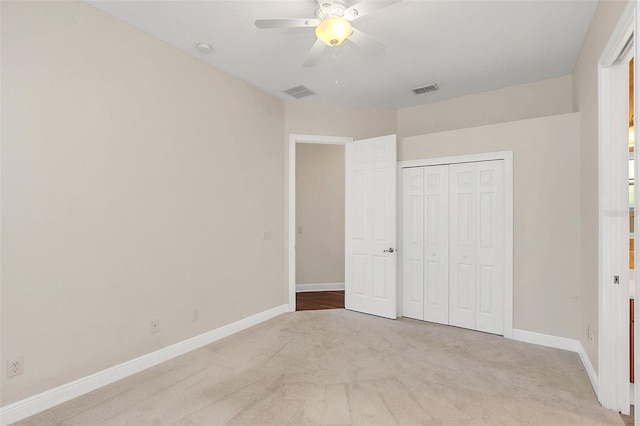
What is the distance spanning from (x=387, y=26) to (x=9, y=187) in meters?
3.05

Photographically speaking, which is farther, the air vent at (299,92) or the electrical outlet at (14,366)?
the air vent at (299,92)

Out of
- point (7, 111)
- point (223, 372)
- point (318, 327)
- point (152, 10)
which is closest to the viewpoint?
point (7, 111)

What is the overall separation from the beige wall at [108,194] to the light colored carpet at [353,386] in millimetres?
431

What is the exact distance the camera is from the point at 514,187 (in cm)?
368

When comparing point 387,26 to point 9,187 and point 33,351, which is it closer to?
point 9,187

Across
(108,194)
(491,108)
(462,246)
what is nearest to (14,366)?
(108,194)

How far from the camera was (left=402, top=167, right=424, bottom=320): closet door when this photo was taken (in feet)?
14.3

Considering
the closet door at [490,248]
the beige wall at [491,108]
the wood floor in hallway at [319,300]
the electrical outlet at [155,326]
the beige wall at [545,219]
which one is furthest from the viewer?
the wood floor in hallway at [319,300]

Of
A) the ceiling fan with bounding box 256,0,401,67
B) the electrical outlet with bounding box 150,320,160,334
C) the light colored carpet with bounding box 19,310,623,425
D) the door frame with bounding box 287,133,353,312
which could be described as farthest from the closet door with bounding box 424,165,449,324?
the electrical outlet with bounding box 150,320,160,334

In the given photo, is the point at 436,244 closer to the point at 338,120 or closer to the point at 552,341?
the point at 552,341

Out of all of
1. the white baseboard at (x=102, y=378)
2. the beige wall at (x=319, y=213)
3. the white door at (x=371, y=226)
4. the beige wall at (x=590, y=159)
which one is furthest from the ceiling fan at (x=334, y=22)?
the beige wall at (x=319, y=213)

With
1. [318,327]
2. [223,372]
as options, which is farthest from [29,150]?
[318,327]

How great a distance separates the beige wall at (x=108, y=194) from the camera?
223 centimetres

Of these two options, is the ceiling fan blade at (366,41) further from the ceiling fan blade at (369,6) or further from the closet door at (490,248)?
the closet door at (490,248)
